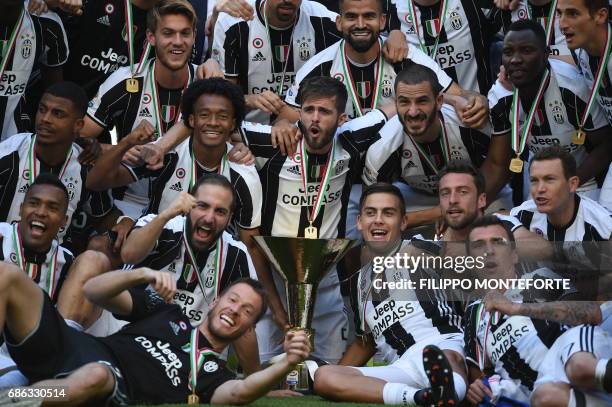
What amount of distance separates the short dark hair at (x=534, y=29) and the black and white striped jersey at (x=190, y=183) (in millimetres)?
1955

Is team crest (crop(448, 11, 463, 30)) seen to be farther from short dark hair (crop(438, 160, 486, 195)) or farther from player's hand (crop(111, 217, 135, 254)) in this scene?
player's hand (crop(111, 217, 135, 254))

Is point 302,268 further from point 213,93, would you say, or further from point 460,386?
point 213,93

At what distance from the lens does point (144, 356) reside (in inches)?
272

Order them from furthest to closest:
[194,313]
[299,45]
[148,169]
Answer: [299,45] < [148,169] < [194,313]

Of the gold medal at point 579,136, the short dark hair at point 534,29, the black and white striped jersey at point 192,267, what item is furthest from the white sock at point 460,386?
the short dark hair at point 534,29

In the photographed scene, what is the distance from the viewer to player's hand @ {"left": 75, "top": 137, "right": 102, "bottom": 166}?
884 cm

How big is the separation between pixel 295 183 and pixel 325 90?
2.15 ft

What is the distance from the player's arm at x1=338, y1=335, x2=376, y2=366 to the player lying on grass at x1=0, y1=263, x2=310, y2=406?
3.72 ft

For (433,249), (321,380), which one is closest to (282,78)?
(433,249)

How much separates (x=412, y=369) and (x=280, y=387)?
857 millimetres

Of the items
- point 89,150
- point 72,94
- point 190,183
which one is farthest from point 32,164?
point 190,183

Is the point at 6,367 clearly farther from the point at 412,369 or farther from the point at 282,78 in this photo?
the point at 282,78

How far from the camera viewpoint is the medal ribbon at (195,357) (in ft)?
22.7

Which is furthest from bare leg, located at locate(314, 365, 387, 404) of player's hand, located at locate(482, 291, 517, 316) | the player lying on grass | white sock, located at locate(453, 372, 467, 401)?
player's hand, located at locate(482, 291, 517, 316)
